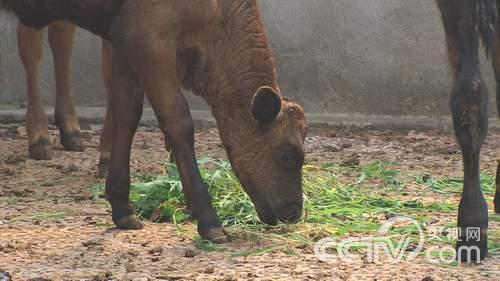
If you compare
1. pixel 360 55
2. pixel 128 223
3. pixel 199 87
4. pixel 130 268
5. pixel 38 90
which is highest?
pixel 360 55

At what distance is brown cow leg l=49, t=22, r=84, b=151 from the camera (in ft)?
28.0

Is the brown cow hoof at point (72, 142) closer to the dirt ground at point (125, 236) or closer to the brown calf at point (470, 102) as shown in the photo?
the dirt ground at point (125, 236)

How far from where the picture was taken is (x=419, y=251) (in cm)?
502

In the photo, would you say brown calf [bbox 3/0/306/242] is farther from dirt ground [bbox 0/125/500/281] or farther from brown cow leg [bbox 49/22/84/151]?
brown cow leg [bbox 49/22/84/151]

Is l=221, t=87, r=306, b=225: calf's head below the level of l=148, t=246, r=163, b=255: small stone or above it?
above

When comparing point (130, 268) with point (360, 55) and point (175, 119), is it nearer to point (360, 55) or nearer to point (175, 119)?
point (175, 119)

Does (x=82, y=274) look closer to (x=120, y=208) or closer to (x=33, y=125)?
(x=120, y=208)

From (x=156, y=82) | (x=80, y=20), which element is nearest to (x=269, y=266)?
(x=156, y=82)

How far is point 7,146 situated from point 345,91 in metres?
2.98

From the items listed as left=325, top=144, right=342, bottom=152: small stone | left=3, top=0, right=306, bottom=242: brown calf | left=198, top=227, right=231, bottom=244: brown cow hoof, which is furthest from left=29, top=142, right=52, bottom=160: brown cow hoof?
left=198, top=227, right=231, bottom=244: brown cow hoof

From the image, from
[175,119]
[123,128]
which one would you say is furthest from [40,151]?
[175,119]

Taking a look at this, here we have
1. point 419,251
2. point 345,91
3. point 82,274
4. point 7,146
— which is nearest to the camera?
point 82,274

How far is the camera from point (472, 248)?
4797 millimetres

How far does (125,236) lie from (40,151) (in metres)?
2.83
